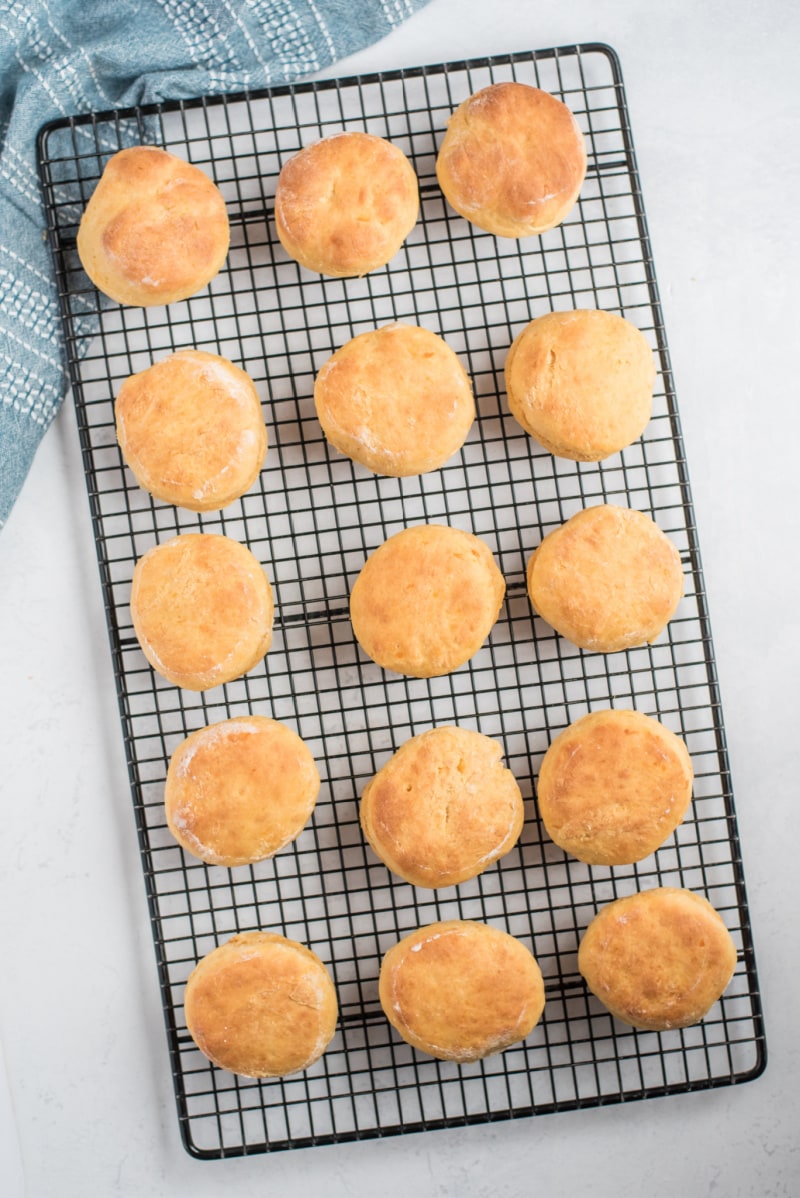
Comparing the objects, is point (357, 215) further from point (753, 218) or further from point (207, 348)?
point (753, 218)

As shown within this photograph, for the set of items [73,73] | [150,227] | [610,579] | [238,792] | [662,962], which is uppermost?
[73,73]

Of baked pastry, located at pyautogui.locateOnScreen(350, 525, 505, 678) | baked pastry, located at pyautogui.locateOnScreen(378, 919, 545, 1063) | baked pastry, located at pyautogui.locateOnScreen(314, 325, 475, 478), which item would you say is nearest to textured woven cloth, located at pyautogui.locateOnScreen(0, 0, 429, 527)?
baked pastry, located at pyautogui.locateOnScreen(314, 325, 475, 478)

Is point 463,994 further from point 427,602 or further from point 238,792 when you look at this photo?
Answer: point 427,602

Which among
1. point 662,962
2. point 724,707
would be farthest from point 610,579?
point 662,962

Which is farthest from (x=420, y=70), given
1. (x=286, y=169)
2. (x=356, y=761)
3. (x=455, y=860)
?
(x=455, y=860)

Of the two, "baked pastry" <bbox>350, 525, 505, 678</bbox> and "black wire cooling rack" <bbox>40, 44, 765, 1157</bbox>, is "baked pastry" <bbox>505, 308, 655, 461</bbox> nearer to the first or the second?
"black wire cooling rack" <bbox>40, 44, 765, 1157</bbox>

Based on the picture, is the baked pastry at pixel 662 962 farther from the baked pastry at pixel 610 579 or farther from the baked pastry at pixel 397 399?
the baked pastry at pixel 397 399

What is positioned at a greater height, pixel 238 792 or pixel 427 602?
pixel 427 602
